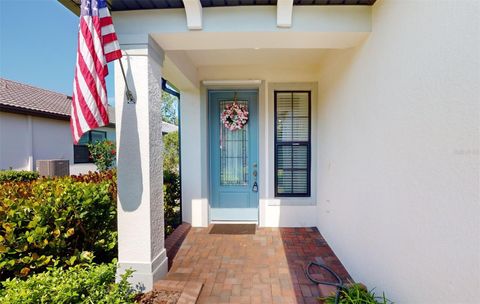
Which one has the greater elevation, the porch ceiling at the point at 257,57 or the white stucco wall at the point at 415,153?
the porch ceiling at the point at 257,57

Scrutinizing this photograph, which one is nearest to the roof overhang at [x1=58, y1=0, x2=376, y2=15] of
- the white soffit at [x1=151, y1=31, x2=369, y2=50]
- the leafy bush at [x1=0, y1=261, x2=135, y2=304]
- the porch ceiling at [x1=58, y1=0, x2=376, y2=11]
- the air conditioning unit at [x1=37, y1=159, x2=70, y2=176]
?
the porch ceiling at [x1=58, y1=0, x2=376, y2=11]

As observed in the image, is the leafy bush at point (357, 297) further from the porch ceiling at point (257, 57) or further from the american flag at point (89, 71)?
the porch ceiling at point (257, 57)

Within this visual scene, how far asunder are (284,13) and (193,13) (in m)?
0.87

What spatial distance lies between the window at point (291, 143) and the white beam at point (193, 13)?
2285mm

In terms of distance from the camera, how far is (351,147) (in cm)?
270

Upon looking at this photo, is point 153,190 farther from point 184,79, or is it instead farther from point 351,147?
point 351,147

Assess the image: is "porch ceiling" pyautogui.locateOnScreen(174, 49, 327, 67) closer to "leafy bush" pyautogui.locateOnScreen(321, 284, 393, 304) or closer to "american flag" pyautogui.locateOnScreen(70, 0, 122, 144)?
"american flag" pyautogui.locateOnScreen(70, 0, 122, 144)

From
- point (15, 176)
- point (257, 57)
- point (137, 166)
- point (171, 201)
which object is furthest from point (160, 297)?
point (15, 176)

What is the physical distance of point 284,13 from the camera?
7.20 feet

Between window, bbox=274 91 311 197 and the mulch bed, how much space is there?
246 cm

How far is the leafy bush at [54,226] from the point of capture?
7.25ft

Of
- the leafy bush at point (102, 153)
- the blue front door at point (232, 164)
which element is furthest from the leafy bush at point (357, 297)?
the leafy bush at point (102, 153)

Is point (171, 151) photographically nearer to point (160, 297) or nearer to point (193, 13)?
point (160, 297)

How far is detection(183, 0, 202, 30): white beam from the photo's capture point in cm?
215
